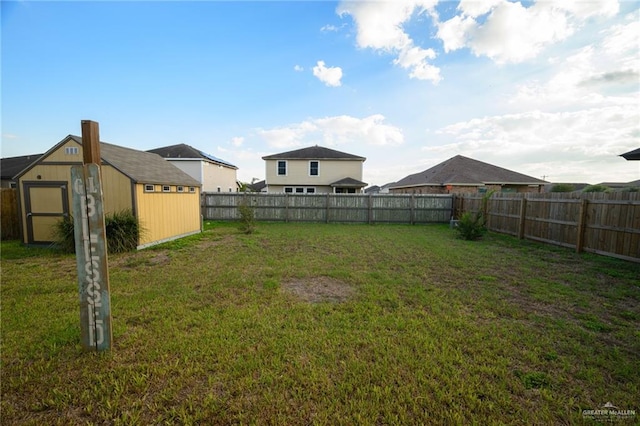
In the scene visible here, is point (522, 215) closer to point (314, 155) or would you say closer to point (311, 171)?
point (311, 171)

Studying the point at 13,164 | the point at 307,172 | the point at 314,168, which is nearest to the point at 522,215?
the point at 314,168

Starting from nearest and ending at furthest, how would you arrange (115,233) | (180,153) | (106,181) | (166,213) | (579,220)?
(115,233) → (579,220) → (106,181) → (166,213) → (180,153)

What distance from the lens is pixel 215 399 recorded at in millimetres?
2119

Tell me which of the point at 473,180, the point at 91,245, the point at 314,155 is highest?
the point at 314,155

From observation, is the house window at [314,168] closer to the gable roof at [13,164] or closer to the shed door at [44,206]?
the shed door at [44,206]

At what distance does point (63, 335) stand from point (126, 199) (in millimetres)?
6173

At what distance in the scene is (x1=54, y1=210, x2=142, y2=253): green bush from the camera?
752cm

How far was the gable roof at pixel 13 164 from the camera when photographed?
19.8 meters

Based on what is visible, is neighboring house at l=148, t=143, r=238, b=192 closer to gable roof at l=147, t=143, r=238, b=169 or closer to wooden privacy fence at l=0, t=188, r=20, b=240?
gable roof at l=147, t=143, r=238, b=169

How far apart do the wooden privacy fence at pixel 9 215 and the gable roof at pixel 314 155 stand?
53.2 ft

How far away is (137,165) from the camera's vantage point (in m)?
9.16

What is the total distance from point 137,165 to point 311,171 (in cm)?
1646

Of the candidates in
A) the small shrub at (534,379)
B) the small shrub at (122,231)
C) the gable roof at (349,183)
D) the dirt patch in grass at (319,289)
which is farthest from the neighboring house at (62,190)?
the gable roof at (349,183)

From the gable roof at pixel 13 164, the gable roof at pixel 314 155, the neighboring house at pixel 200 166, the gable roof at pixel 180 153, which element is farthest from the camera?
the gable roof at pixel 314 155
